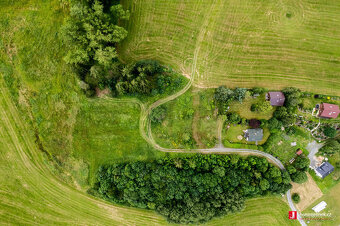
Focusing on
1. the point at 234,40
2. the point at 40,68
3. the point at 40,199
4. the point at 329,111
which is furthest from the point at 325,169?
the point at 40,68

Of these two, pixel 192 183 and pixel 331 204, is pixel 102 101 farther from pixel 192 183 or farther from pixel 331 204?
pixel 331 204

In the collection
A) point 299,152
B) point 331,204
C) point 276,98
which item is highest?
point 276,98

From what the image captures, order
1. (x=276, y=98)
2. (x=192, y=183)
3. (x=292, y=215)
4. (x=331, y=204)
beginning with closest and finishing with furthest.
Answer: (x=192, y=183) < (x=276, y=98) < (x=331, y=204) < (x=292, y=215)

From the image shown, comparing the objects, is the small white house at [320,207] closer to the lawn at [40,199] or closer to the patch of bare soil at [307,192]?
the patch of bare soil at [307,192]

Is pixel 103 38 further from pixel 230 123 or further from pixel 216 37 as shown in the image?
pixel 230 123

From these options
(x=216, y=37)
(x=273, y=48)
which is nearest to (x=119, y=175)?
(x=216, y=37)

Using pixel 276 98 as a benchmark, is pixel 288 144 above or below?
below

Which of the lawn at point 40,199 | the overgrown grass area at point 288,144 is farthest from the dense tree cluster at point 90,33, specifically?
the overgrown grass area at point 288,144
